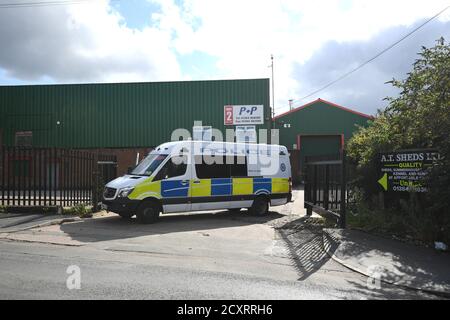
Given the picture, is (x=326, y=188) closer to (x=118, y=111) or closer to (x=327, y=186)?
(x=327, y=186)

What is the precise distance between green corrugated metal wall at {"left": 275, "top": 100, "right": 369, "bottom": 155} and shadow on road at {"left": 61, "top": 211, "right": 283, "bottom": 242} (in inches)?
843

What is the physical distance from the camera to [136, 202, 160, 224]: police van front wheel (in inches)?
474

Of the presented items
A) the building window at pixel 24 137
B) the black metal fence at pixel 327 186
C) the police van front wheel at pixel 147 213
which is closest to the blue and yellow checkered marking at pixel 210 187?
the police van front wheel at pixel 147 213

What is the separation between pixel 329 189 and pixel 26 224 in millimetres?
8556

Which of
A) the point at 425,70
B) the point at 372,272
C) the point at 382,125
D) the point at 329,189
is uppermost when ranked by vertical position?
the point at 425,70

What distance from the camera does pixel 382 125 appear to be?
13477mm

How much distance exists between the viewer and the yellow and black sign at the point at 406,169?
32.9ft

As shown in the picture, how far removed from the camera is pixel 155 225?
12008 mm

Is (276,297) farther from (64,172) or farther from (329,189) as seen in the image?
(64,172)

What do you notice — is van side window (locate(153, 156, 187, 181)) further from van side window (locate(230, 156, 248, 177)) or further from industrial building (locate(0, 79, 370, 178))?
industrial building (locate(0, 79, 370, 178))

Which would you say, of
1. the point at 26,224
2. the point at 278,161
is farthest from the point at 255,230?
the point at 26,224

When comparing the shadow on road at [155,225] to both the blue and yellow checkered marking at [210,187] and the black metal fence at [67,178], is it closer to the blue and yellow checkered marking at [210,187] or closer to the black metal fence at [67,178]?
the blue and yellow checkered marking at [210,187]

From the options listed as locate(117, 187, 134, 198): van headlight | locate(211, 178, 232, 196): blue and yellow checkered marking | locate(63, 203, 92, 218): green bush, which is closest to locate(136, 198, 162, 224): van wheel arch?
locate(117, 187, 134, 198): van headlight
